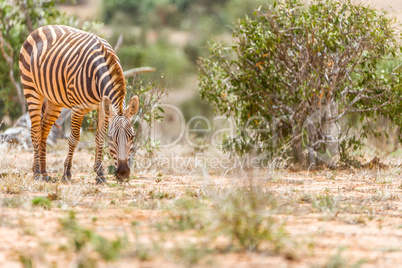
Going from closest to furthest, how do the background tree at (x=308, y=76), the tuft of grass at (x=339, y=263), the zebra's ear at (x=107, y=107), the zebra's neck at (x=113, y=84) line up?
the tuft of grass at (x=339, y=263) < the zebra's ear at (x=107, y=107) < the zebra's neck at (x=113, y=84) < the background tree at (x=308, y=76)

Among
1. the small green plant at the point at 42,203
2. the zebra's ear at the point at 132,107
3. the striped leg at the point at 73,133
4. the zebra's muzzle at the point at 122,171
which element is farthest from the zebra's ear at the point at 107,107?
the small green plant at the point at 42,203

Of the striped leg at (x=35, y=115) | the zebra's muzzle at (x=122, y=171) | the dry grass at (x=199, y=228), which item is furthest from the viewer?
the striped leg at (x=35, y=115)

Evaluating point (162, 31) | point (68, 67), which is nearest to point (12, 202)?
point (68, 67)

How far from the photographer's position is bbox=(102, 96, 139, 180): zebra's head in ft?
19.5

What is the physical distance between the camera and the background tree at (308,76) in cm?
796

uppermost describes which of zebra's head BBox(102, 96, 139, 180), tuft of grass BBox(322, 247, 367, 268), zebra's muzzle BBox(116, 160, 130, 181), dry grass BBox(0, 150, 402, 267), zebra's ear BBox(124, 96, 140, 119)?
zebra's ear BBox(124, 96, 140, 119)

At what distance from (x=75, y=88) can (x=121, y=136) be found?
134cm

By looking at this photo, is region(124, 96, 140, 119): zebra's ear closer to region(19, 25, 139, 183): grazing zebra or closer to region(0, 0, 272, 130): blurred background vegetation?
region(19, 25, 139, 183): grazing zebra

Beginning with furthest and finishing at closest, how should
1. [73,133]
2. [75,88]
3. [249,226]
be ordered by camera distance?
[73,133] → [75,88] → [249,226]

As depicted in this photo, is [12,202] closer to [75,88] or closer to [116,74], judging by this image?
[116,74]

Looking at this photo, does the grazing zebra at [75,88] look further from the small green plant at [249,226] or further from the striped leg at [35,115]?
the small green plant at [249,226]

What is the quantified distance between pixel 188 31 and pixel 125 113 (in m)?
28.1

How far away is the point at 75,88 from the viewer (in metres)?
7.00

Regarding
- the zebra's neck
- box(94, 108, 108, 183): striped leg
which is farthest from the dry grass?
the zebra's neck
